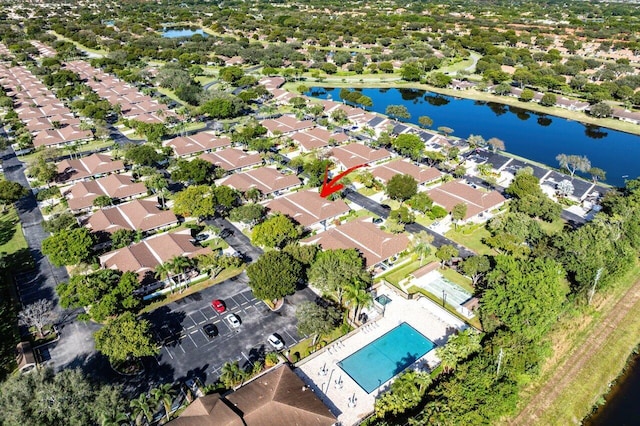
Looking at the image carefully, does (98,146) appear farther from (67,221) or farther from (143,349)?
(143,349)

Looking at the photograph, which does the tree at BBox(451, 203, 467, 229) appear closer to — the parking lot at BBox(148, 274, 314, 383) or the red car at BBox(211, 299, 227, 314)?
the parking lot at BBox(148, 274, 314, 383)

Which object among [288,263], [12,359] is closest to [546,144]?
[288,263]

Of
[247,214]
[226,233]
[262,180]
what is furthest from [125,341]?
[262,180]

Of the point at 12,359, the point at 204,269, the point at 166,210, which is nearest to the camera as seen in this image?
the point at 12,359

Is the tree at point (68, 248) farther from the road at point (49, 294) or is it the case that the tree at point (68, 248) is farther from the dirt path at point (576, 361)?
the dirt path at point (576, 361)

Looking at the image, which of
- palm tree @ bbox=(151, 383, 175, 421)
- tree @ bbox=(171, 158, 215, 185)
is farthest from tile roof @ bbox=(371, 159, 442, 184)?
palm tree @ bbox=(151, 383, 175, 421)
